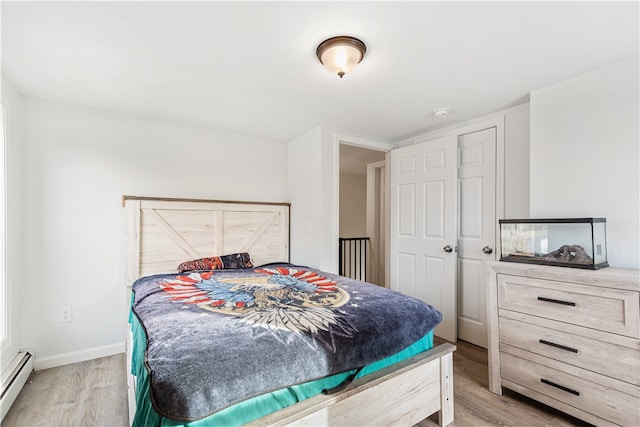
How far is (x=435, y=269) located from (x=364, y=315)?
1.87 m

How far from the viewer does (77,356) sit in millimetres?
2590

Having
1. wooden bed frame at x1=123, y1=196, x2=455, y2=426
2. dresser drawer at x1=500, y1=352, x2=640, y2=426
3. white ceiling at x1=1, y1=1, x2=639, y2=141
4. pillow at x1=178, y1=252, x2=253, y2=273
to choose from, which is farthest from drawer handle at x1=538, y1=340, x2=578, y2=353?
pillow at x1=178, y1=252, x2=253, y2=273

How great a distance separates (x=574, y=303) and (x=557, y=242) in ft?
1.41

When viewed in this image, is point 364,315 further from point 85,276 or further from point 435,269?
point 85,276

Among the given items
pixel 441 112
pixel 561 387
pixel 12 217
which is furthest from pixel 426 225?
pixel 12 217

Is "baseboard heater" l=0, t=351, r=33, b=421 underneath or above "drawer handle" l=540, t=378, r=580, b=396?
underneath

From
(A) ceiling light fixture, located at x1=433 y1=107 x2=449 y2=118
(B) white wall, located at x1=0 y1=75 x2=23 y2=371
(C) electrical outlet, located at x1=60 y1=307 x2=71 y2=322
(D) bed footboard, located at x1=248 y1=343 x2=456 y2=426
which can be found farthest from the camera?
(A) ceiling light fixture, located at x1=433 y1=107 x2=449 y2=118

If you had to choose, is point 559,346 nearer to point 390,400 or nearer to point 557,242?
point 557,242

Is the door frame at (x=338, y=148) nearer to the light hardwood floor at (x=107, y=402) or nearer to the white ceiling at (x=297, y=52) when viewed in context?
the white ceiling at (x=297, y=52)

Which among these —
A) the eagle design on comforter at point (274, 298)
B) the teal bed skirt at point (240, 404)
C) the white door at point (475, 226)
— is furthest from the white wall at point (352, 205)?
the teal bed skirt at point (240, 404)

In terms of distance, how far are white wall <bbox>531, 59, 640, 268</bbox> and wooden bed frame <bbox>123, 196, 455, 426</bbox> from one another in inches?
50.7

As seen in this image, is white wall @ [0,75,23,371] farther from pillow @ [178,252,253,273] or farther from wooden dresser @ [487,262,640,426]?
wooden dresser @ [487,262,640,426]

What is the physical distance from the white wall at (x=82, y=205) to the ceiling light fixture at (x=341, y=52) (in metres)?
2.01

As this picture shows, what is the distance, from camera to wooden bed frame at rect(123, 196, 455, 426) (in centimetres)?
→ 134
